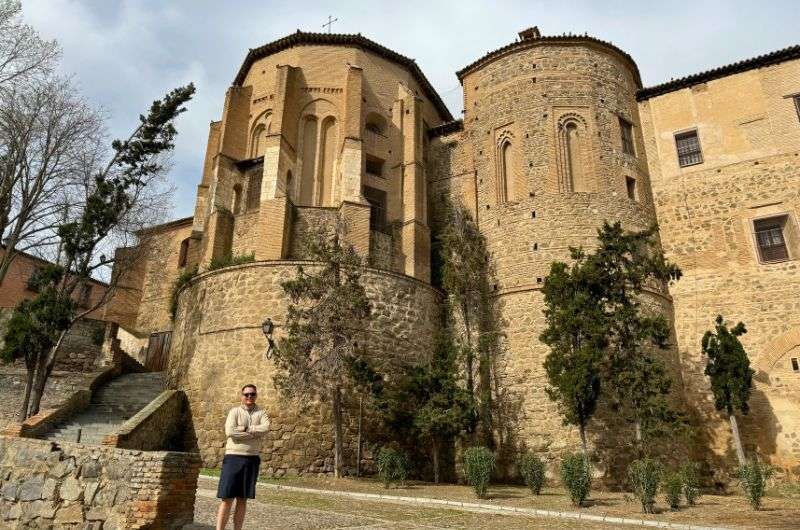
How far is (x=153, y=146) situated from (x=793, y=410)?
20859 mm

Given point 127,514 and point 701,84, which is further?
point 701,84

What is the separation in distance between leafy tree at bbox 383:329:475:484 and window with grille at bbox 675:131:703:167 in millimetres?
11099

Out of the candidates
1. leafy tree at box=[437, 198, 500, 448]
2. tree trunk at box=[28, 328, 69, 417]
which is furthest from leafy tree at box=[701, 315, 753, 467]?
tree trunk at box=[28, 328, 69, 417]

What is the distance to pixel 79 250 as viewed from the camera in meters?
16.5

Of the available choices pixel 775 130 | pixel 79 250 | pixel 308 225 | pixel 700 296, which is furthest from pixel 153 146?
pixel 775 130

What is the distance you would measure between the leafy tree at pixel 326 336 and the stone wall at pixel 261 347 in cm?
53

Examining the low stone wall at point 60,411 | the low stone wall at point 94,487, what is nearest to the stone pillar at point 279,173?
the low stone wall at point 60,411

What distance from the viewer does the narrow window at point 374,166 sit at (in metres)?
21.6

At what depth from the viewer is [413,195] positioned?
20.0 meters

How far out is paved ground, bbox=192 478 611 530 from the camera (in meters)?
6.72

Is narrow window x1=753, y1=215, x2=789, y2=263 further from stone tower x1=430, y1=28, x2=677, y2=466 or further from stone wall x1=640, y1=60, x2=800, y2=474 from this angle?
stone tower x1=430, y1=28, x2=677, y2=466

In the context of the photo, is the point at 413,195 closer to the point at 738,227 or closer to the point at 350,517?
the point at 738,227

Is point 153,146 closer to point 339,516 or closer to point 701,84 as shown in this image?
point 339,516

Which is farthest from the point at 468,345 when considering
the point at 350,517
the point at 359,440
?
the point at 350,517
